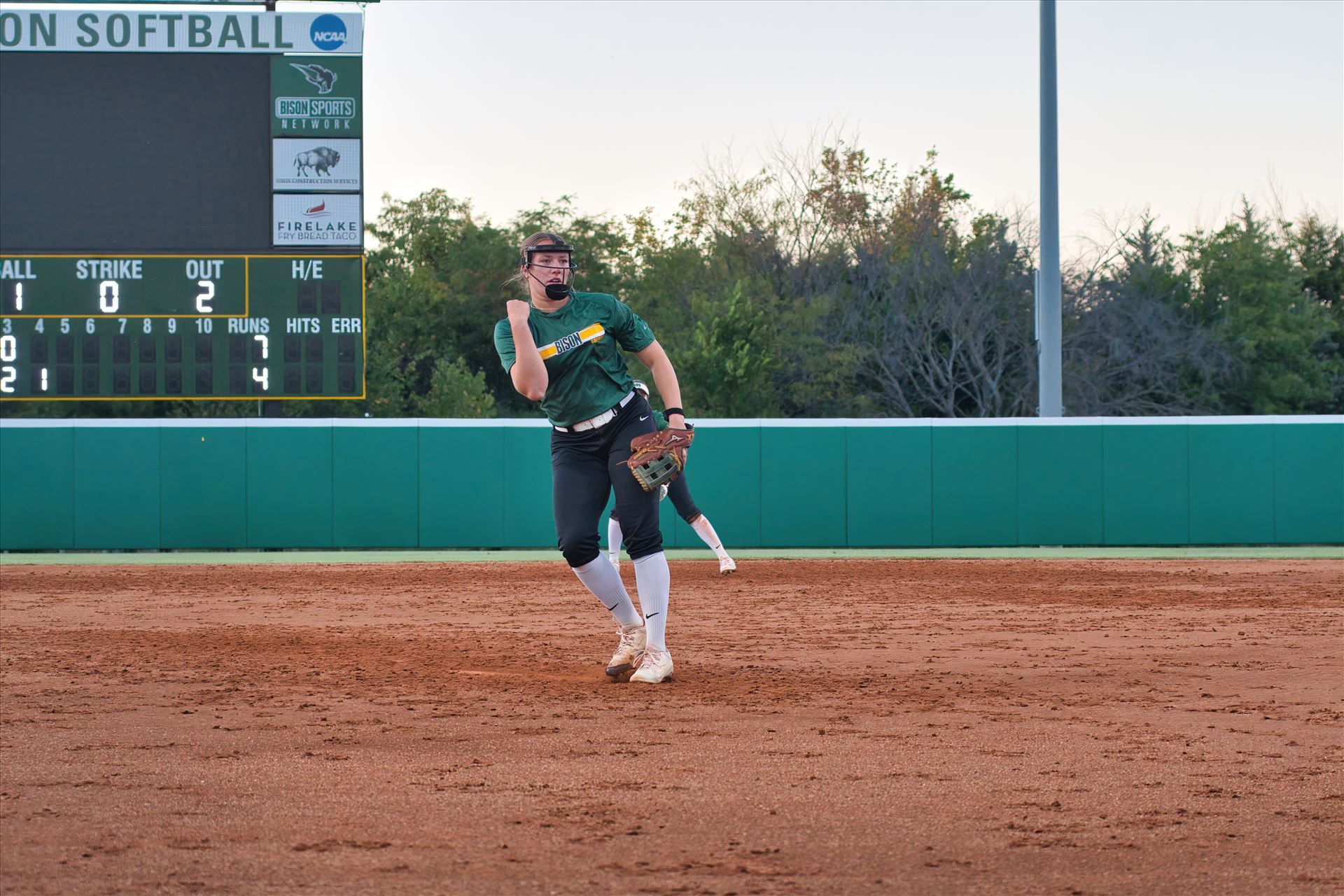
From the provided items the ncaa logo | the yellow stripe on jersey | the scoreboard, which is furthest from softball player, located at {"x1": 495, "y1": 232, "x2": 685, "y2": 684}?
the ncaa logo

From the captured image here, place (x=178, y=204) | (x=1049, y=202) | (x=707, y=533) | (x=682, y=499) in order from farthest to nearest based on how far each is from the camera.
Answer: (x=1049, y=202)
(x=178, y=204)
(x=707, y=533)
(x=682, y=499)

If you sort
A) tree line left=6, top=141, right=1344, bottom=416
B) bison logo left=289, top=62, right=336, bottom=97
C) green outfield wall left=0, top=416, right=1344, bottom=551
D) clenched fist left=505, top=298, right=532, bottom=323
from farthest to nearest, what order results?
1. tree line left=6, top=141, right=1344, bottom=416
2. green outfield wall left=0, top=416, right=1344, bottom=551
3. bison logo left=289, top=62, right=336, bottom=97
4. clenched fist left=505, top=298, right=532, bottom=323

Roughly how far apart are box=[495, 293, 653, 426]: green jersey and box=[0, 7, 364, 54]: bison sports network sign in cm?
1035

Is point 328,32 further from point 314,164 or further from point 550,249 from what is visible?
point 550,249

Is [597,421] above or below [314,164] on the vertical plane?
below

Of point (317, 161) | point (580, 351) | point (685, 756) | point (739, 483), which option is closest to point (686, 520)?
point (580, 351)

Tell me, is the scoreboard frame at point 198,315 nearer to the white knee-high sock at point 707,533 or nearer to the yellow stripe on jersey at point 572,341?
the white knee-high sock at point 707,533

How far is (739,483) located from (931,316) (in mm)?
16003

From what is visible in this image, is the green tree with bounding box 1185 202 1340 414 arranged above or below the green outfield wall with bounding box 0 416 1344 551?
above

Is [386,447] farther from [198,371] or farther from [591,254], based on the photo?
[591,254]

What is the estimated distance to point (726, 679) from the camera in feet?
19.8

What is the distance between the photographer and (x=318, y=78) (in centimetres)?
1503

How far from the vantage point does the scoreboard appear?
14.9 metres

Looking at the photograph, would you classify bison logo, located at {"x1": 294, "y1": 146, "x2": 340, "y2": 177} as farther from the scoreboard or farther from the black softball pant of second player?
the black softball pant of second player
